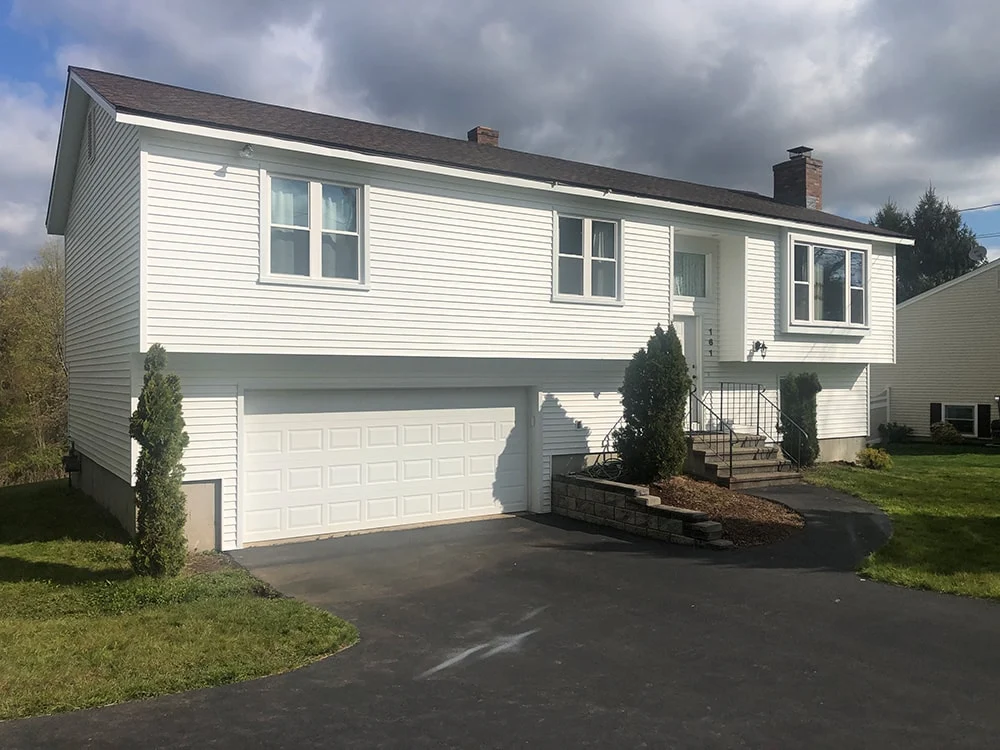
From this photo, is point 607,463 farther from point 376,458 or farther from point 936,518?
point 936,518

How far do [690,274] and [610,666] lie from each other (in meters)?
11.2

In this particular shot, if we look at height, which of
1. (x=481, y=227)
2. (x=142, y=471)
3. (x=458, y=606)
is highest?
(x=481, y=227)

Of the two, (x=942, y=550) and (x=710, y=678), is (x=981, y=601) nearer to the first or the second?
(x=942, y=550)

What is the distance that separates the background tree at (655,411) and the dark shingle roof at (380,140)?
119 inches

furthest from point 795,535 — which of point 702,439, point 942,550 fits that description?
point 702,439

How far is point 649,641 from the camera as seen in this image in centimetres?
654

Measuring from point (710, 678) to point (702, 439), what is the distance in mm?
9102

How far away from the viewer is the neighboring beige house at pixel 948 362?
24.6m

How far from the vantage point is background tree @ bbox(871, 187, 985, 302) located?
4356 centimetres

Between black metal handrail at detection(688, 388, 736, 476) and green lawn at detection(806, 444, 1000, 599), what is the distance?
179 cm

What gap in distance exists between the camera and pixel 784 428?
642 inches

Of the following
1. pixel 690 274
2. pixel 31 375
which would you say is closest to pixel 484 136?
pixel 690 274

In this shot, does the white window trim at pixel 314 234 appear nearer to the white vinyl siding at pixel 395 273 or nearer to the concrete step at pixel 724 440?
the white vinyl siding at pixel 395 273

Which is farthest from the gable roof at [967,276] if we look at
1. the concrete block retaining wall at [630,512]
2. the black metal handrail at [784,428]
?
the concrete block retaining wall at [630,512]
